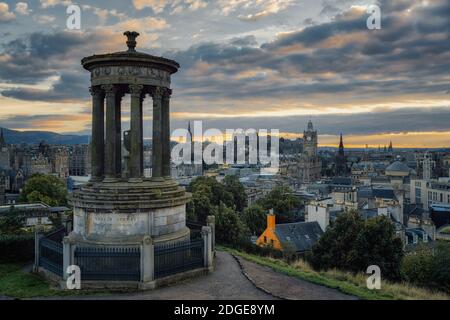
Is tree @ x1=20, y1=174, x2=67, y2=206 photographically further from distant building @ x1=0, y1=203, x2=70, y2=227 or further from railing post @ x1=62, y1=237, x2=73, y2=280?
railing post @ x1=62, y1=237, x2=73, y2=280

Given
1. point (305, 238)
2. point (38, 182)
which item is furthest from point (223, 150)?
point (305, 238)

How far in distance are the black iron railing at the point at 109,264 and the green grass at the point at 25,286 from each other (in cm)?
74

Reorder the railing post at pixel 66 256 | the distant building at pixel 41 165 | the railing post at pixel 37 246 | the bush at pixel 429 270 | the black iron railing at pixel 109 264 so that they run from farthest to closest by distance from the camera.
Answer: the distant building at pixel 41 165 < the bush at pixel 429 270 < the railing post at pixel 37 246 < the railing post at pixel 66 256 < the black iron railing at pixel 109 264

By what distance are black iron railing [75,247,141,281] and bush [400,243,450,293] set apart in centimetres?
2226

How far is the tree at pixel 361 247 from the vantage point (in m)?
29.8

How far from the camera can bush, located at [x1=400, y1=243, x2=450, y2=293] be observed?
3033 centimetres

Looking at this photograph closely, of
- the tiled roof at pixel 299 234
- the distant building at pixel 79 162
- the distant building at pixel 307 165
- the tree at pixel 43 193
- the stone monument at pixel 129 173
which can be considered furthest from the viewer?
the distant building at pixel 79 162

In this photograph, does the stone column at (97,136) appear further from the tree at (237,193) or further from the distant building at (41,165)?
the distant building at (41,165)

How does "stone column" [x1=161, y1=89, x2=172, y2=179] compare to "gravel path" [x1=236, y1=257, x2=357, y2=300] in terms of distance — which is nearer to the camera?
"gravel path" [x1=236, y1=257, x2=357, y2=300]

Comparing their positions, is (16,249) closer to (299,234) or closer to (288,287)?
(288,287)

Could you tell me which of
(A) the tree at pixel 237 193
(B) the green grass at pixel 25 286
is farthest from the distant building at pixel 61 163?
(B) the green grass at pixel 25 286

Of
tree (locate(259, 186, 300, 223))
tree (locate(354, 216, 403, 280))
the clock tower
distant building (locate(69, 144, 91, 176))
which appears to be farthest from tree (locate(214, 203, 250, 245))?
distant building (locate(69, 144, 91, 176))
